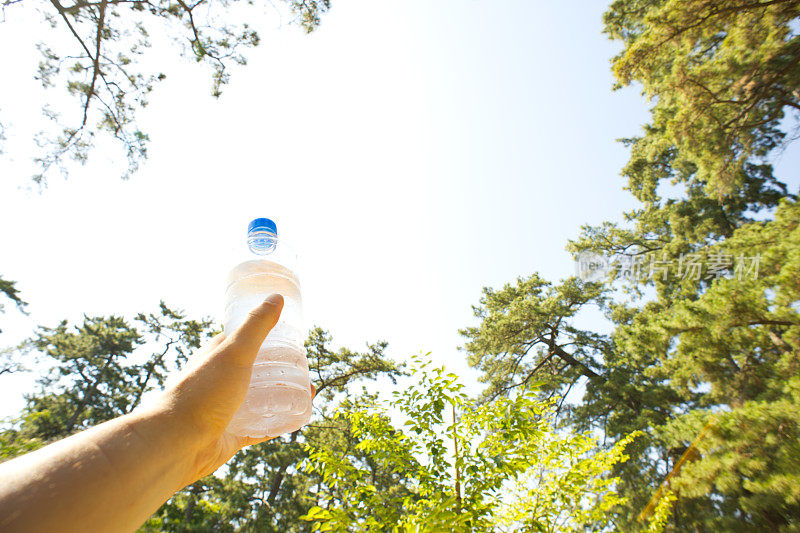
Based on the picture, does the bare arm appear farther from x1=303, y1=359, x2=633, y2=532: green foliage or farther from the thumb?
x1=303, y1=359, x2=633, y2=532: green foliage

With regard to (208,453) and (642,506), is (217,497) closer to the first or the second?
(642,506)

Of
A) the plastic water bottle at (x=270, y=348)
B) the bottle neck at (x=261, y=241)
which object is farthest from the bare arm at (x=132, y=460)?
the bottle neck at (x=261, y=241)

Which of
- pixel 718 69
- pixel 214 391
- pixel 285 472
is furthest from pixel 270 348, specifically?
pixel 285 472

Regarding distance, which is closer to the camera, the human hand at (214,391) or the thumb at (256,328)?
the human hand at (214,391)

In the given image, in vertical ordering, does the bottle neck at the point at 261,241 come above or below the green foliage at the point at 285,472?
below

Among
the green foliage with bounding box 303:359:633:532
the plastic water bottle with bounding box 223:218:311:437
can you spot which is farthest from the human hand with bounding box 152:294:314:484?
the green foliage with bounding box 303:359:633:532

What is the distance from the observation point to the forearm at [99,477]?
2.00 feet

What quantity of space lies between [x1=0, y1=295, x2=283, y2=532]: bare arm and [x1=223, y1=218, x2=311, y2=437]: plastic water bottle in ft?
1.67

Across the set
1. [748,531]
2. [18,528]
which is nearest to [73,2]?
[18,528]

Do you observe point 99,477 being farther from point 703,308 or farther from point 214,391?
point 703,308

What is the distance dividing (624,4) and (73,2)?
1231 cm

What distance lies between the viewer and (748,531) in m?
6.02

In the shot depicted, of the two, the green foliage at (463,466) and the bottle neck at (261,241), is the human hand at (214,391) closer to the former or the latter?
the bottle neck at (261,241)

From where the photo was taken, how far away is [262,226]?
1.95 m
